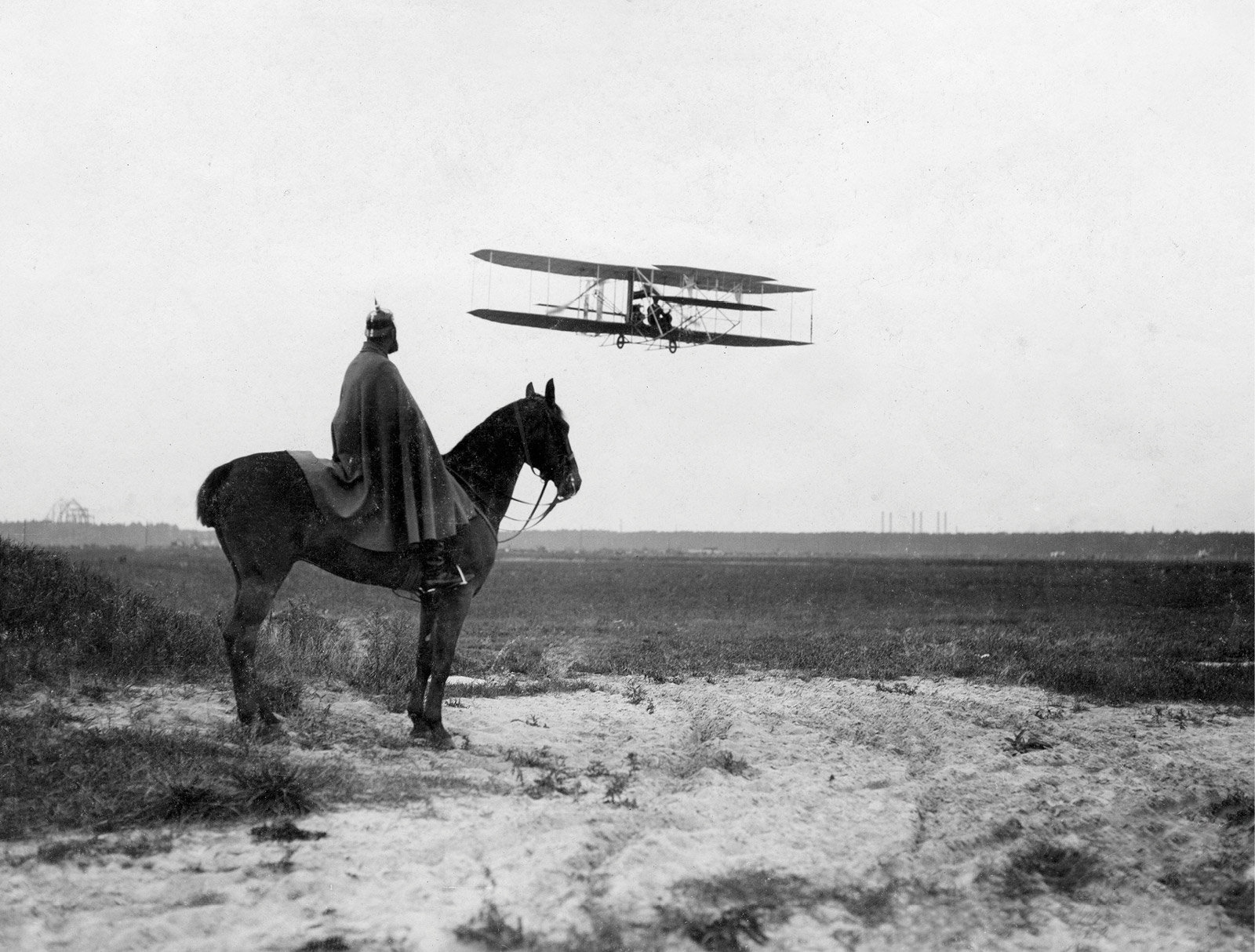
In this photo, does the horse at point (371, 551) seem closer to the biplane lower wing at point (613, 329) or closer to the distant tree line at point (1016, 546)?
the biplane lower wing at point (613, 329)

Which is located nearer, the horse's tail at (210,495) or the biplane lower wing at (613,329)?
the horse's tail at (210,495)

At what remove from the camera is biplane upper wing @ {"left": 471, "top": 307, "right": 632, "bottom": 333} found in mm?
31078

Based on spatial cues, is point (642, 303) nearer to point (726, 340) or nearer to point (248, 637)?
point (726, 340)

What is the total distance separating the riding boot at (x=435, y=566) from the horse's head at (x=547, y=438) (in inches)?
44.2

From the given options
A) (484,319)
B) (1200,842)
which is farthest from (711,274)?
(1200,842)

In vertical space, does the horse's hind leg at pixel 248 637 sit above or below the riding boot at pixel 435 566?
below

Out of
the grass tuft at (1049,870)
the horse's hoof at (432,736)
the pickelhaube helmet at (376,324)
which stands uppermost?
the pickelhaube helmet at (376,324)

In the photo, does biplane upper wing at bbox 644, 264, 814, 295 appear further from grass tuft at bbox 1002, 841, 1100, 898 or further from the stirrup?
grass tuft at bbox 1002, 841, 1100, 898

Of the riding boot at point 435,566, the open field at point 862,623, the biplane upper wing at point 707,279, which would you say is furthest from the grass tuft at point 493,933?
the biplane upper wing at point 707,279

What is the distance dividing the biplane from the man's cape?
78.5 ft

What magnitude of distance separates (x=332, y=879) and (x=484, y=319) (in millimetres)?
28372

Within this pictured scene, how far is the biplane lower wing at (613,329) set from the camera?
3123cm

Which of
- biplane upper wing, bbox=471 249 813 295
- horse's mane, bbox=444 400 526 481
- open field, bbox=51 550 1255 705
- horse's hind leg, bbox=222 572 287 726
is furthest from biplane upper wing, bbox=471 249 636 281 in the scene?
horse's hind leg, bbox=222 572 287 726

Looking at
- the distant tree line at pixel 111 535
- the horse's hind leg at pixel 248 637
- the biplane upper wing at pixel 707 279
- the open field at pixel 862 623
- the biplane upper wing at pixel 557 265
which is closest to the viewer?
the horse's hind leg at pixel 248 637
